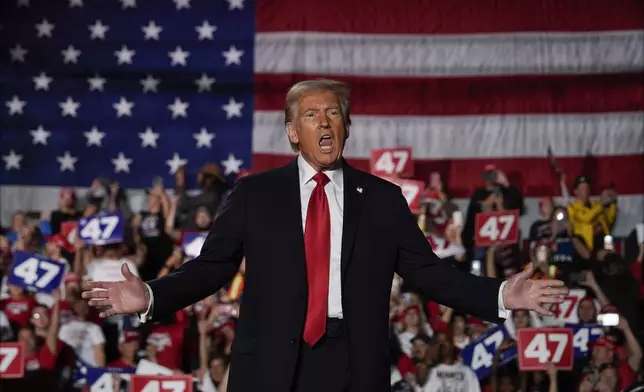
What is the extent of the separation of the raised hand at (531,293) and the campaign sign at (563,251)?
20.4 feet

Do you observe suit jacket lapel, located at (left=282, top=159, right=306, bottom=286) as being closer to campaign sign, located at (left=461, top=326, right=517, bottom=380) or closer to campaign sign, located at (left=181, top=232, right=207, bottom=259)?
campaign sign, located at (left=461, top=326, right=517, bottom=380)

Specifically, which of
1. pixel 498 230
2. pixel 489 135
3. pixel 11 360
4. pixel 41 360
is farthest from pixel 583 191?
pixel 11 360

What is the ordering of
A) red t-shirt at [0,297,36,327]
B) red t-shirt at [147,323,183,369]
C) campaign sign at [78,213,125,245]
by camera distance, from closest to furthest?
red t-shirt at [147,323,183,369] → red t-shirt at [0,297,36,327] → campaign sign at [78,213,125,245]

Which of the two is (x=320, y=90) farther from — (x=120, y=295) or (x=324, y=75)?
(x=324, y=75)

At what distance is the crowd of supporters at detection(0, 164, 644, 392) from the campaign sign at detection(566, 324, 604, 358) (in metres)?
0.08

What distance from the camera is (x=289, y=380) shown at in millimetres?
2887

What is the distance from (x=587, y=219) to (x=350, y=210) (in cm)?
697

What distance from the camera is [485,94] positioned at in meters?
11.1

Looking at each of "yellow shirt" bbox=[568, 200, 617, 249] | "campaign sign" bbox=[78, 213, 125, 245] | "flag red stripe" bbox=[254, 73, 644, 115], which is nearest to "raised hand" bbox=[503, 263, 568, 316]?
"campaign sign" bbox=[78, 213, 125, 245]

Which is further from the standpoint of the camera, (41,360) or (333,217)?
(41,360)

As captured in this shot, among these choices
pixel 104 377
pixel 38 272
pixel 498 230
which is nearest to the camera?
pixel 104 377

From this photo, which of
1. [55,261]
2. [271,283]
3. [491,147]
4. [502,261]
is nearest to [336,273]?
[271,283]

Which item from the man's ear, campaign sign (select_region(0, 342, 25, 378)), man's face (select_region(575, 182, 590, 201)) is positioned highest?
man's face (select_region(575, 182, 590, 201))

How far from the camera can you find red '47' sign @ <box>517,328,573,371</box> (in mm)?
7367
